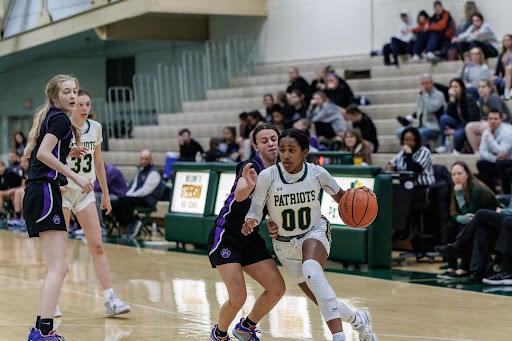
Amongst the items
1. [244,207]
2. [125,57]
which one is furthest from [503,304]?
[125,57]

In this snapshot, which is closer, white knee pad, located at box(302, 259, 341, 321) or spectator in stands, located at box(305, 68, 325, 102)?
white knee pad, located at box(302, 259, 341, 321)

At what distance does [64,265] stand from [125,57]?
2153 centimetres

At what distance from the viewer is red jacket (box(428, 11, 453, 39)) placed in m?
19.0

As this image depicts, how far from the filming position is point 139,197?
55.0ft

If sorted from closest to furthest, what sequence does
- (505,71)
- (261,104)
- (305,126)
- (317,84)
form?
(305,126) < (505,71) < (317,84) < (261,104)

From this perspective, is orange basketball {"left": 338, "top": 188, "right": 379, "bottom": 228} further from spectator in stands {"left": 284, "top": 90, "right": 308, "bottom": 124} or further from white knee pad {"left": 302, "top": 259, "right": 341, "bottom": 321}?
spectator in stands {"left": 284, "top": 90, "right": 308, "bottom": 124}

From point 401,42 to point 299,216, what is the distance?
13.7 meters

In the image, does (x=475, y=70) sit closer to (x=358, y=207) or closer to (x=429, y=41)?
(x=429, y=41)

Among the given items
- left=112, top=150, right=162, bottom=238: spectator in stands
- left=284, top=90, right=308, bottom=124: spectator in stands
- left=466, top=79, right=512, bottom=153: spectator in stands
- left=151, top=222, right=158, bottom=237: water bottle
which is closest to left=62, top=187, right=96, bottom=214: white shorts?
left=112, top=150, right=162, bottom=238: spectator in stands

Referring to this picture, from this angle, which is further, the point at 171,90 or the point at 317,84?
the point at 171,90

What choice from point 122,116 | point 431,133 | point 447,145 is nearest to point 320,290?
point 447,145

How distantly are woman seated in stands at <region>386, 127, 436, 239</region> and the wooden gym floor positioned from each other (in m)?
1.84

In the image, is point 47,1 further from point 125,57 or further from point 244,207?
point 244,207

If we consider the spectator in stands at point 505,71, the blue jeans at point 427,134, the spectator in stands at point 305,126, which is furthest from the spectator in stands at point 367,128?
the spectator in stands at point 505,71
